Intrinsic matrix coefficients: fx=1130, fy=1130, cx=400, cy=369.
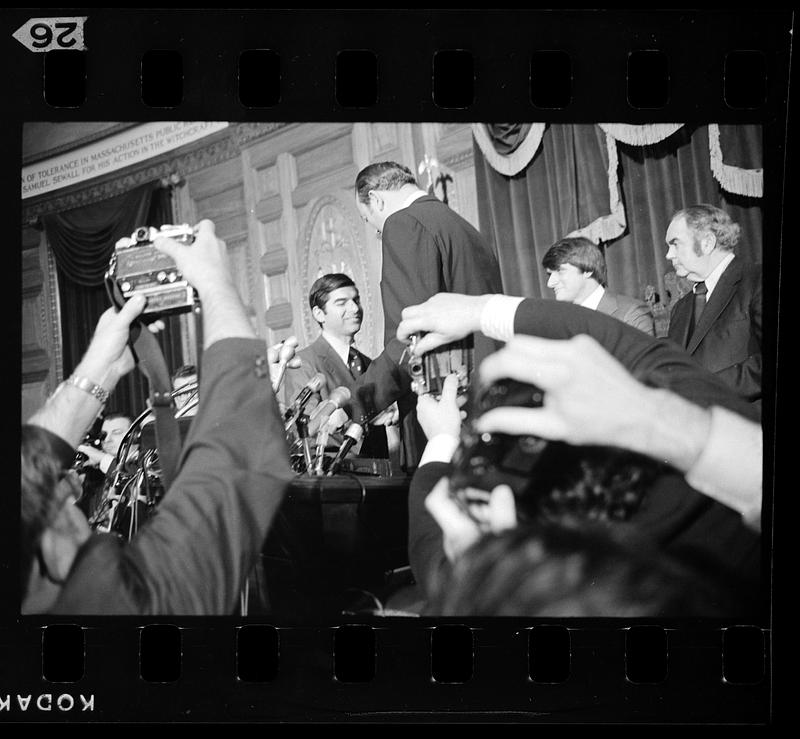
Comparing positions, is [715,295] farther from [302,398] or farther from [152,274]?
[152,274]

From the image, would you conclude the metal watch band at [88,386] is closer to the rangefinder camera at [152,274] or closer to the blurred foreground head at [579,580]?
the rangefinder camera at [152,274]

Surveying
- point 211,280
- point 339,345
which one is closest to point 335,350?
point 339,345

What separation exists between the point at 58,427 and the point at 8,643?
57cm

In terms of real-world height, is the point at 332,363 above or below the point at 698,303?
below

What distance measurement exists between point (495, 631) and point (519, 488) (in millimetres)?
387

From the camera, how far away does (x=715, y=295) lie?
2.93 metres

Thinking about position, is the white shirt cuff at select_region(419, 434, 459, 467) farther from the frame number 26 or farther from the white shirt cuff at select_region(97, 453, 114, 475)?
the frame number 26

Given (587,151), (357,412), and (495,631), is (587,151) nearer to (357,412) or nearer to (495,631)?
(357,412)

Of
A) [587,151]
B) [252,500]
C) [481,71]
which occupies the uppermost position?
[481,71]

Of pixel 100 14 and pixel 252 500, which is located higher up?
pixel 100 14

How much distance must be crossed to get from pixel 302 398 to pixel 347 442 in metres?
0.16

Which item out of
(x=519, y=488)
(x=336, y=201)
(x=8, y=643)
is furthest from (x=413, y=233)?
(x=8, y=643)

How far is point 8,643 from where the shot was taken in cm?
290

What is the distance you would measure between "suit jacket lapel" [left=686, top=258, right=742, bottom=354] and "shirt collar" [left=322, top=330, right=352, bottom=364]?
2.91 feet
